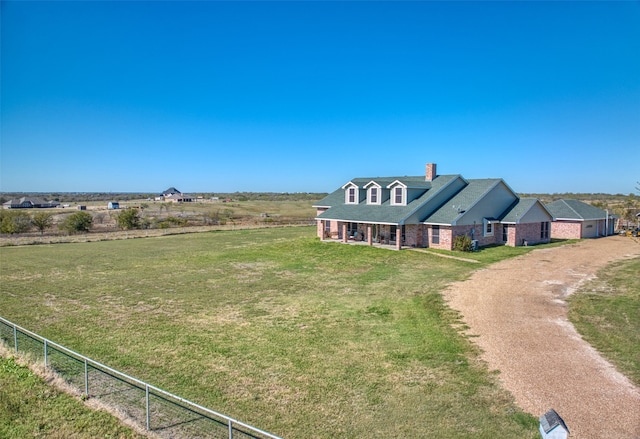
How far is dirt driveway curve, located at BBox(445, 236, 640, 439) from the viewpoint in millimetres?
8047

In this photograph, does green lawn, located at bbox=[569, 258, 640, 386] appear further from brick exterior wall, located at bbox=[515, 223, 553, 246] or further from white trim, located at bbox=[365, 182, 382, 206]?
white trim, located at bbox=[365, 182, 382, 206]

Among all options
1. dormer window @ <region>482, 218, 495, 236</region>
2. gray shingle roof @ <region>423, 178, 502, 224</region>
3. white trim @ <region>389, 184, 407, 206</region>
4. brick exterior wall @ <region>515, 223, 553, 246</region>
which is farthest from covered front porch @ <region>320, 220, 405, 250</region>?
brick exterior wall @ <region>515, 223, 553, 246</region>

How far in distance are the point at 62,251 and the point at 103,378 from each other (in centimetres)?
2875

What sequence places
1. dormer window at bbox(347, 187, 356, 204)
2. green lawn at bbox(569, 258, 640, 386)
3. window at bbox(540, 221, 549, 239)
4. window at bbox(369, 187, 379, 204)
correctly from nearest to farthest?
green lawn at bbox(569, 258, 640, 386)
window at bbox(540, 221, 549, 239)
window at bbox(369, 187, 379, 204)
dormer window at bbox(347, 187, 356, 204)

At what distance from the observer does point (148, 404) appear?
8.02m

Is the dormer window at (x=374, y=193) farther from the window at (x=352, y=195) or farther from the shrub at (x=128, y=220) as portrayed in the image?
the shrub at (x=128, y=220)

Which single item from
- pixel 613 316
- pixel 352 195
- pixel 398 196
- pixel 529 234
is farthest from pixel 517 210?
pixel 613 316

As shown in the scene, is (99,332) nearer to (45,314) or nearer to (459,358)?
(45,314)

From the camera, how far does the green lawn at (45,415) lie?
801cm

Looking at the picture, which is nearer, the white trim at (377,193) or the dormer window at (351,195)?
the white trim at (377,193)

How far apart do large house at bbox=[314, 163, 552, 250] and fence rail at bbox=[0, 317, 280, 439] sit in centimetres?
2226

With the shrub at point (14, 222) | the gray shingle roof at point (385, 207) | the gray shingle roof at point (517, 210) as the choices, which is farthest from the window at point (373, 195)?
the shrub at point (14, 222)

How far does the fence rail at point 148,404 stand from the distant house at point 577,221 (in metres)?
36.9

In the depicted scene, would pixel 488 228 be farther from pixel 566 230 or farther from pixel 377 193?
pixel 566 230
